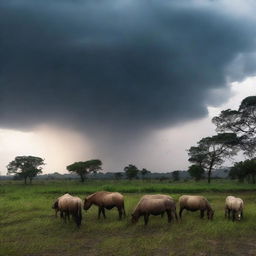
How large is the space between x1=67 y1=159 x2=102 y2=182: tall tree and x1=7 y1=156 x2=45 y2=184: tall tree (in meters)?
11.4

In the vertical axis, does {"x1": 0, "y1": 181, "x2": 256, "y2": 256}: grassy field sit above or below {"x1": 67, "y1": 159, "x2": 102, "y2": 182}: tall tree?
below

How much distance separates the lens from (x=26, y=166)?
100625 millimetres

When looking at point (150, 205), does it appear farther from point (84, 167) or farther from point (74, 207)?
point (84, 167)

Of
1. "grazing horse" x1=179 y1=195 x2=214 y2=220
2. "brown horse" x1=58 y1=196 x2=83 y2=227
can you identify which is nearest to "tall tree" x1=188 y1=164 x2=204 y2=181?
"grazing horse" x1=179 y1=195 x2=214 y2=220

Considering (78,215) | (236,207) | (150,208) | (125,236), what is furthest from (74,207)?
(236,207)

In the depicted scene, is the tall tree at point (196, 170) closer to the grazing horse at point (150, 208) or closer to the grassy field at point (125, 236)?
the grassy field at point (125, 236)

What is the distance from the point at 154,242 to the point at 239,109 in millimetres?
31481

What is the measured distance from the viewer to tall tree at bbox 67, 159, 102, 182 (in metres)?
96.6

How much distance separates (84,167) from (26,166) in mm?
19116

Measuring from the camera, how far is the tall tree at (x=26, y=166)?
98750mm

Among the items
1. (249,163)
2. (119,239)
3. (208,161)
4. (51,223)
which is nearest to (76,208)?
(51,223)

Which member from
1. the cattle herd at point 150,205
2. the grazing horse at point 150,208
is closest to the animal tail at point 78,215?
the cattle herd at point 150,205

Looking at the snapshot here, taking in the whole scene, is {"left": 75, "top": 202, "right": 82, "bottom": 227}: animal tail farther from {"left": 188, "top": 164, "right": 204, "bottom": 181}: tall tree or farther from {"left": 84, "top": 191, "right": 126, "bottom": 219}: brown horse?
{"left": 188, "top": 164, "right": 204, "bottom": 181}: tall tree

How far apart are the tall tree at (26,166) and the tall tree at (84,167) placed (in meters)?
11.4
